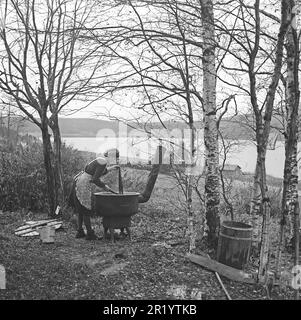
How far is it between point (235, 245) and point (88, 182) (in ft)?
10.6

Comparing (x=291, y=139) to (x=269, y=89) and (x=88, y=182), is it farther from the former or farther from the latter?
(x=88, y=182)

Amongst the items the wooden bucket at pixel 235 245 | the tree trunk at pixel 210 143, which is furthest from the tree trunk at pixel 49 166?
the wooden bucket at pixel 235 245

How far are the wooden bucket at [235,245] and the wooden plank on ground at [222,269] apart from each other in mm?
198

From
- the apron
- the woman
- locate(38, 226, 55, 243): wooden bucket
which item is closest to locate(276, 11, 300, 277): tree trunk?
the woman

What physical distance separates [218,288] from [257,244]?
1971mm

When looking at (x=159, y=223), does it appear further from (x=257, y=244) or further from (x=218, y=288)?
(x=218, y=288)

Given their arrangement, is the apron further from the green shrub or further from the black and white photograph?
the green shrub

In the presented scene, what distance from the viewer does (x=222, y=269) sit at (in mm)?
5852

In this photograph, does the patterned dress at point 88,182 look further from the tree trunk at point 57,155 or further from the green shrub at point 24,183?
the green shrub at point 24,183

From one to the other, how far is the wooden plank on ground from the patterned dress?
2.41 meters

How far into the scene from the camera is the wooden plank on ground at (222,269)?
5598 millimetres

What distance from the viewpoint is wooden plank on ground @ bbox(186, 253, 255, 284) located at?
560 cm

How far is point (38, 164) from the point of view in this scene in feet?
41.3
